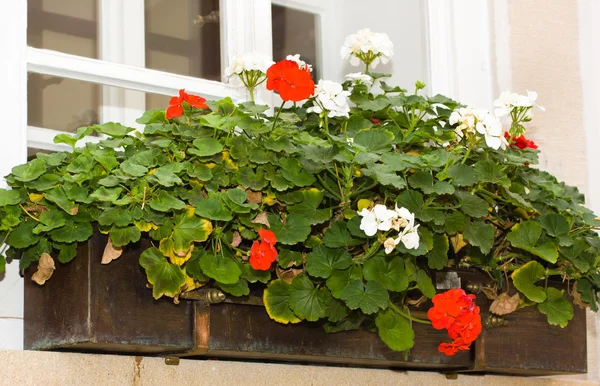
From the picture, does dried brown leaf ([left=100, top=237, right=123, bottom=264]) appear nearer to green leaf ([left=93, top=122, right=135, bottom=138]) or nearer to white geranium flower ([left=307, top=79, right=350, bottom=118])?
green leaf ([left=93, top=122, right=135, bottom=138])

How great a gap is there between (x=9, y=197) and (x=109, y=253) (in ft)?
0.61

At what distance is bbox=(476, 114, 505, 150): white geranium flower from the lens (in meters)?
1.78

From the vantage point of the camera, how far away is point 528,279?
1937 mm

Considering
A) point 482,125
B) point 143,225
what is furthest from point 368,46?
point 143,225

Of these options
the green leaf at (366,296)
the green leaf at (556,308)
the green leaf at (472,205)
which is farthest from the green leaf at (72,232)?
the green leaf at (556,308)

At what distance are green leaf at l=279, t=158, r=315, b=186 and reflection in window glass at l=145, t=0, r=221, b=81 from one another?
0.53 meters

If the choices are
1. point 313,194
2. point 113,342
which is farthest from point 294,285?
point 113,342

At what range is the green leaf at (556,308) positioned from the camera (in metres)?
1.96

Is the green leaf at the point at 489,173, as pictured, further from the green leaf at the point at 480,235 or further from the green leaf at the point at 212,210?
the green leaf at the point at 212,210

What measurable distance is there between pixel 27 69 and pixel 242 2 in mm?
543

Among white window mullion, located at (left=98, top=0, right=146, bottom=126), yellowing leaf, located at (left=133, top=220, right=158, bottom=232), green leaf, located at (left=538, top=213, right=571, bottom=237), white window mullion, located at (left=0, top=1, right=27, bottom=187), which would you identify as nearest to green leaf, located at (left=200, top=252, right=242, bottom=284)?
yellowing leaf, located at (left=133, top=220, right=158, bottom=232)

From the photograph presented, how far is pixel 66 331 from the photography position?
5.43 feet

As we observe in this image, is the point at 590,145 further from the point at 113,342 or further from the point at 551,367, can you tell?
the point at 113,342

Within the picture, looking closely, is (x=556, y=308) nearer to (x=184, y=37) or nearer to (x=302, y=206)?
(x=302, y=206)
